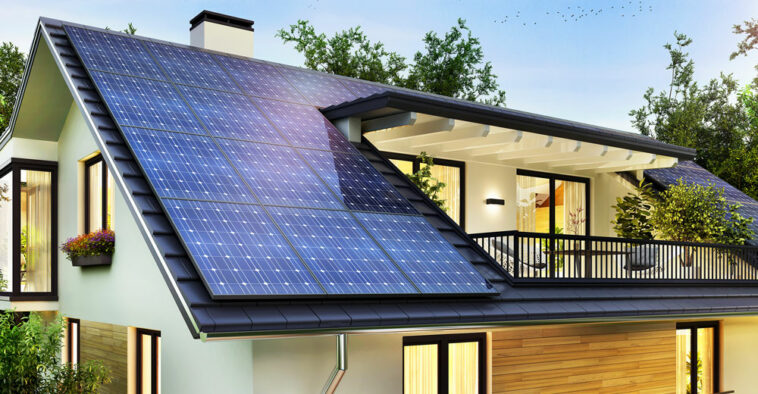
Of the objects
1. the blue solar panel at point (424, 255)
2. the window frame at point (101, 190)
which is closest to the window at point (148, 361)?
the window frame at point (101, 190)

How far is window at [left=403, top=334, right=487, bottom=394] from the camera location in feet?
30.4

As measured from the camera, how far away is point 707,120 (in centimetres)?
3331

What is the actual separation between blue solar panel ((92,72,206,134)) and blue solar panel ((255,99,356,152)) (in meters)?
1.26

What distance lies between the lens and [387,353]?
8344mm

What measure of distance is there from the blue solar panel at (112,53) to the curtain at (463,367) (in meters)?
5.58

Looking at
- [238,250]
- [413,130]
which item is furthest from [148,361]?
[413,130]

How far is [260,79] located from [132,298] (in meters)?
4.10

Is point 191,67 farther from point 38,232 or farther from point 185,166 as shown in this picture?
point 38,232

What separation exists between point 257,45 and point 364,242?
47.6m

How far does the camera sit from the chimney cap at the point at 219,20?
1386cm

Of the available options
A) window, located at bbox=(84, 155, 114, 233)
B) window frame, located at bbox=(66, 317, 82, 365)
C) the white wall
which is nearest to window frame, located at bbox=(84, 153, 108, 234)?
window, located at bbox=(84, 155, 114, 233)

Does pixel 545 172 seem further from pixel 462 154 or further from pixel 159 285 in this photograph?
pixel 159 285

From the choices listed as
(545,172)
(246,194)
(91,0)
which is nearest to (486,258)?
(246,194)

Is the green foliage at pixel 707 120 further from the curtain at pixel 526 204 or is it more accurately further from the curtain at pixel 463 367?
the curtain at pixel 463 367
